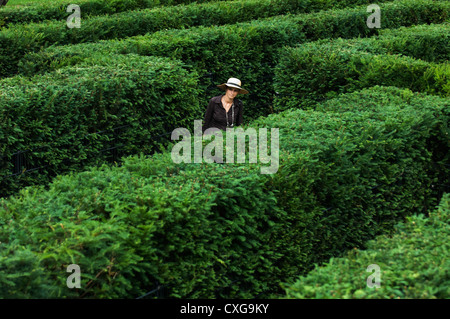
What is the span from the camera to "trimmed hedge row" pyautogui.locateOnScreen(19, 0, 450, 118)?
1147 cm

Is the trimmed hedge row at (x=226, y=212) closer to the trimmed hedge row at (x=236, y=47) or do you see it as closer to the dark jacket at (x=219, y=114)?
the dark jacket at (x=219, y=114)

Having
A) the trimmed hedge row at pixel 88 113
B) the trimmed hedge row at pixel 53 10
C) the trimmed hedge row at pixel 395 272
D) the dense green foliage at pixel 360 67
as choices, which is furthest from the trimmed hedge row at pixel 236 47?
the trimmed hedge row at pixel 395 272

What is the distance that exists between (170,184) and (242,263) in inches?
41.8

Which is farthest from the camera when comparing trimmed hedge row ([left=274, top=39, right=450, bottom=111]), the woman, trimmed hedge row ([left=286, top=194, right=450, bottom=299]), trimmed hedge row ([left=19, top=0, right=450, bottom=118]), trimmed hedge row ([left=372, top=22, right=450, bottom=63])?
trimmed hedge row ([left=372, top=22, right=450, bottom=63])

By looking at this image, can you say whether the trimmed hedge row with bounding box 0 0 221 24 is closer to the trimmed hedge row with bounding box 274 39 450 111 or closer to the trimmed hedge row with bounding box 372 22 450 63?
the trimmed hedge row with bounding box 274 39 450 111

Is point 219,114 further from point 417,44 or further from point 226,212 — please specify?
point 417,44

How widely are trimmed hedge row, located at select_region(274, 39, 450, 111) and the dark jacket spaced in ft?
7.62

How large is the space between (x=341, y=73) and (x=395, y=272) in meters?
7.10

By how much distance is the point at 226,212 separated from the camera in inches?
225

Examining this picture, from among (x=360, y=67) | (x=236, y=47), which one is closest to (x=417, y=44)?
(x=360, y=67)

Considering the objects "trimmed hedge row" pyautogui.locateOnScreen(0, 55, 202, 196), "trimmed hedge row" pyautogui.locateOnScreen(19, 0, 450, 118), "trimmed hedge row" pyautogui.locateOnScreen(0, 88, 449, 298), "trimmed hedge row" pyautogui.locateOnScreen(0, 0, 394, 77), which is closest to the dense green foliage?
"trimmed hedge row" pyautogui.locateOnScreen(19, 0, 450, 118)

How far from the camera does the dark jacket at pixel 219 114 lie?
31.2 feet

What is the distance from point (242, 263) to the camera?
585 cm

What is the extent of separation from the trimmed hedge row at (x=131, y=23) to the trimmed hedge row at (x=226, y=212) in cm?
689
